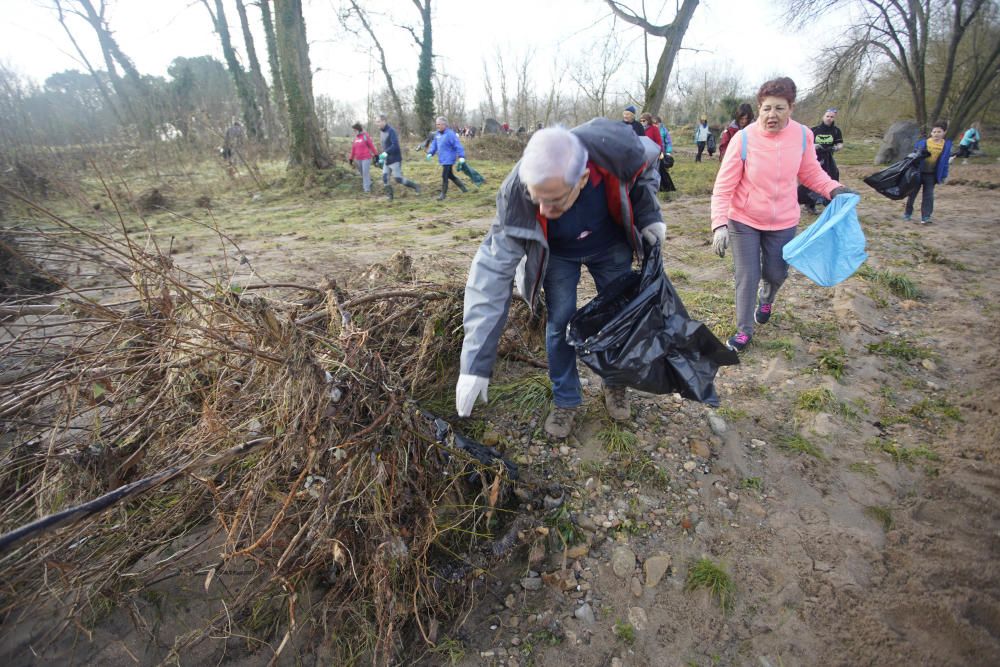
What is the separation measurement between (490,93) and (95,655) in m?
48.3

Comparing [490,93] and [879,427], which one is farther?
[490,93]

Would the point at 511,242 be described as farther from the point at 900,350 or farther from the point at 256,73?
the point at 256,73

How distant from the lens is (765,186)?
2.91m

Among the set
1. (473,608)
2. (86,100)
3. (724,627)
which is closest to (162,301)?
(473,608)

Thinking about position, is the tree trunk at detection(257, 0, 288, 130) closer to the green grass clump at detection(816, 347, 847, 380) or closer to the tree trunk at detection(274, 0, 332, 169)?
the tree trunk at detection(274, 0, 332, 169)

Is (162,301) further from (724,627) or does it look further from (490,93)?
(490,93)

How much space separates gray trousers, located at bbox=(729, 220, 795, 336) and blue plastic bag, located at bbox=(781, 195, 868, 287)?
0.71ft

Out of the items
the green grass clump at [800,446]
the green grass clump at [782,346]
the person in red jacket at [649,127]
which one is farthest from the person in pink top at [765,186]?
the person in red jacket at [649,127]

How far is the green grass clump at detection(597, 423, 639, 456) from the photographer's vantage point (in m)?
2.44

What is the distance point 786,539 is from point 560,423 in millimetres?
1109

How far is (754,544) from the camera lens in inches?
77.5

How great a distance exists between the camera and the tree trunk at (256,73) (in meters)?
16.0

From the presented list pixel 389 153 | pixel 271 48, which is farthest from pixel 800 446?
pixel 271 48

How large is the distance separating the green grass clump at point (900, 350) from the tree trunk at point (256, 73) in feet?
59.4
